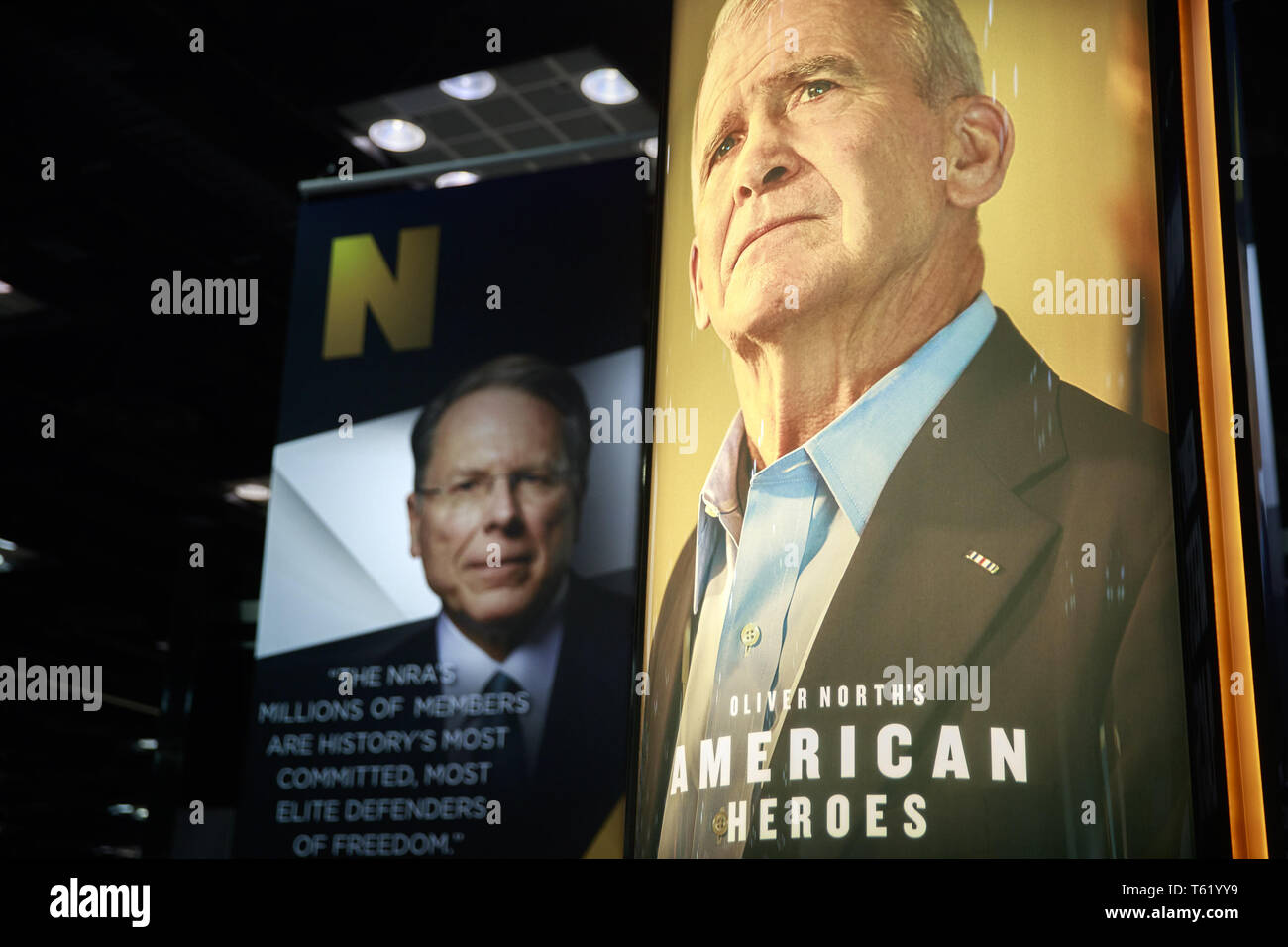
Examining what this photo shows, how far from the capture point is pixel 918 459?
3.26m

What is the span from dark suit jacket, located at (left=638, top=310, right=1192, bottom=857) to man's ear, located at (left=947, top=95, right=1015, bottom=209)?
34cm

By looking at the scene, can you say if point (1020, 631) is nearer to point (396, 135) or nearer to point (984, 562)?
point (984, 562)

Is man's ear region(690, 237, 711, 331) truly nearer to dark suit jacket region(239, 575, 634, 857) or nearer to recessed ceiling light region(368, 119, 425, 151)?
dark suit jacket region(239, 575, 634, 857)

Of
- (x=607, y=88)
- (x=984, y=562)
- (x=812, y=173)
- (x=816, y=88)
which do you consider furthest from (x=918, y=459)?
(x=607, y=88)

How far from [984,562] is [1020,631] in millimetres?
177

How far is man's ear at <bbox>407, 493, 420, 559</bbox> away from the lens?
224 inches

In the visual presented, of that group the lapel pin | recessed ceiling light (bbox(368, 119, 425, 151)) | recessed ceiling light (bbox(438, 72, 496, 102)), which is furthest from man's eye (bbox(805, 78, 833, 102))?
recessed ceiling light (bbox(368, 119, 425, 151))

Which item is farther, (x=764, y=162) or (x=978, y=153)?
(x=764, y=162)

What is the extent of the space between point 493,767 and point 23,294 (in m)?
5.32

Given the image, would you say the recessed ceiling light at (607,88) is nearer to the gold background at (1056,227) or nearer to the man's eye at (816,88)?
the gold background at (1056,227)

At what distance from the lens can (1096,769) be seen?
2.96m
